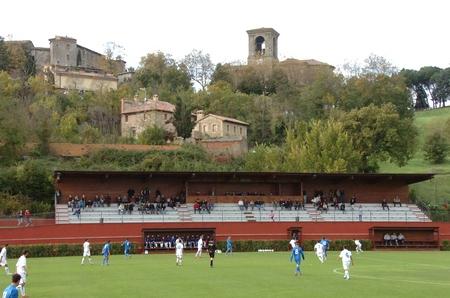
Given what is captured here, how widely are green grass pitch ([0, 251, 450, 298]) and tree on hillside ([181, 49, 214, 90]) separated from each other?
107m

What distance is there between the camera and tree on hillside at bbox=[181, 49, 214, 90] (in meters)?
146

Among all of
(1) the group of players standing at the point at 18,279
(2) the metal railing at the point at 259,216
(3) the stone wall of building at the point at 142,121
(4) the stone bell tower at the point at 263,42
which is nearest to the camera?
(1) the group of players standing at the point at 18,279

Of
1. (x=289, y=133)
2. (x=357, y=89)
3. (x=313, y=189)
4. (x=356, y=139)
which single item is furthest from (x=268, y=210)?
(x=357, y=89)

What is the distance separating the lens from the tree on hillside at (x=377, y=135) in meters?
Result: 84.8

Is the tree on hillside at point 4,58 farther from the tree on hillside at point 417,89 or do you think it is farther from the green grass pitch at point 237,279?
the tree on hillside at point 417,89

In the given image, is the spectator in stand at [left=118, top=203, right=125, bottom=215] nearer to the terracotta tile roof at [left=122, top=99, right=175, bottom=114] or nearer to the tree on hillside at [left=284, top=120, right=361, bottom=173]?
the tree on hillside at [left=284, top=120, right=361, bottom=173]

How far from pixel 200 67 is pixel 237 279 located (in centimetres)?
12044

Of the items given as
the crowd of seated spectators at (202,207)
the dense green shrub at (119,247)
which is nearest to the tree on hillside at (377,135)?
the dense green shrub at (119,247)

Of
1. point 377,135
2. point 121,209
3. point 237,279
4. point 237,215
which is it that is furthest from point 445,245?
point 237,279

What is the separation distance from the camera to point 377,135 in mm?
85938

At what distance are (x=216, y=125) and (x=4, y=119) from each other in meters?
38.4

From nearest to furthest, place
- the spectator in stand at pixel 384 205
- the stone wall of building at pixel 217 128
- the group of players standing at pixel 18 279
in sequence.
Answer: the group of players standing at pixel 18 279
the spectator in stand at pixel 384 205
the stone wall of building at pixel 217 128

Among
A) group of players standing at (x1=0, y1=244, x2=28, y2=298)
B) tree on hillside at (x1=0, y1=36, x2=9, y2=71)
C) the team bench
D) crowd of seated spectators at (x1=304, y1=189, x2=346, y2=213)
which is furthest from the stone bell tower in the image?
group of players standing at (x1=0, y1=244, x2=28, y2=298)

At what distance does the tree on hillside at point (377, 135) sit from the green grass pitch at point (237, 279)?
1772 inches
